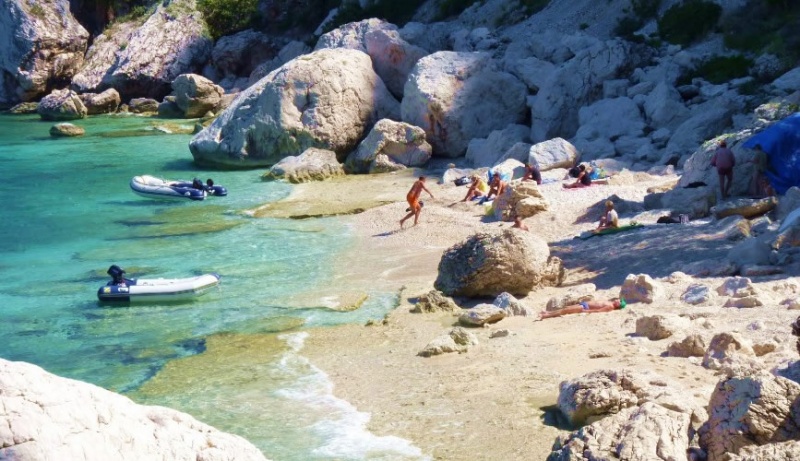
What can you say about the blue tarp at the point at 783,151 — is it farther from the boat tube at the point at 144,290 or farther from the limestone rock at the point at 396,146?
the limestone rock at the point at 396,146

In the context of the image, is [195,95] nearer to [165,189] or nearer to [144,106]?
[144,106]

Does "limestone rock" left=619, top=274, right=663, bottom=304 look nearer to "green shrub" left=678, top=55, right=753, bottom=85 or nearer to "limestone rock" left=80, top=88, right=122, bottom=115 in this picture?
"green shrub" left=678, top=55, right=753, bottom=85

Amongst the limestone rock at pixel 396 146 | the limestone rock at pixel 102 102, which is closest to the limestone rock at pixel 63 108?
the limestone rock at pixel 102 102

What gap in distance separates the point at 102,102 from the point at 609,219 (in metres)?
33.2

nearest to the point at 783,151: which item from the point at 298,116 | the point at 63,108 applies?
the point at 298,116

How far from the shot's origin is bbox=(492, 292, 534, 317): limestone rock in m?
14.4

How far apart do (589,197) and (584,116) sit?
6.09m

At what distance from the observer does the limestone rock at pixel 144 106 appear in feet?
152

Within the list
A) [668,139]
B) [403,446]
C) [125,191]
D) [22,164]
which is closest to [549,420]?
[403,446]

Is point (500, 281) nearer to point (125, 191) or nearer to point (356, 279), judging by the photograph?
point (356, 279)

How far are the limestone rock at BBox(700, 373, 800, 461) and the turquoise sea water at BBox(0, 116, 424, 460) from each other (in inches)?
131

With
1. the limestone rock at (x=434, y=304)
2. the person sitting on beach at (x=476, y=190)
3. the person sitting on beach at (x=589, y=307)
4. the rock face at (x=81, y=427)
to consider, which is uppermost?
the rock face at (x=81, y=427)

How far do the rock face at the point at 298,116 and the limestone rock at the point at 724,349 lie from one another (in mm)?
20297

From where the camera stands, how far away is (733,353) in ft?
33.6
